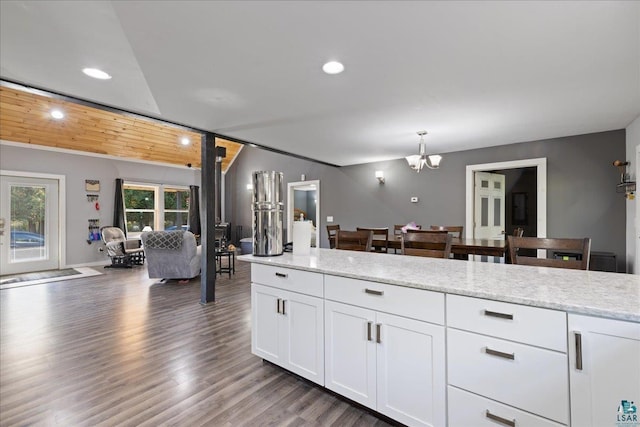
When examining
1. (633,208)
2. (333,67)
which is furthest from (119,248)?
(633,208)

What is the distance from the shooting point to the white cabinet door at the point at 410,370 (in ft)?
4.81

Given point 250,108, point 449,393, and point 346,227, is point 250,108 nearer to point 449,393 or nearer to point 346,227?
point 449,393

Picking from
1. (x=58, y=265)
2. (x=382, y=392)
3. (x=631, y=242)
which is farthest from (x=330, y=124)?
(x=58, y=265)

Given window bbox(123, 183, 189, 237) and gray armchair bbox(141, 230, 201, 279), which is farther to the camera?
window bbox(123, 183, 189, 237)

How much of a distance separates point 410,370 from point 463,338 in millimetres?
352

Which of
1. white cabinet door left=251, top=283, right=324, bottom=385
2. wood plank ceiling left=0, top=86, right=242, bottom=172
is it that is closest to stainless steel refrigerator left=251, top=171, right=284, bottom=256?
white cabinet door left=251, top=283, right=324, bottom=385

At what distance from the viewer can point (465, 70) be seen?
2344mm

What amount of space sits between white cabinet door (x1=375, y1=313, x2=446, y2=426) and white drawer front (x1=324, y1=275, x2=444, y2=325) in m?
0.05

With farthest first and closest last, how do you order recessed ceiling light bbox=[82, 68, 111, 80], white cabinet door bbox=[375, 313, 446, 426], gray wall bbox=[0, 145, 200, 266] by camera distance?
gray wall bbox=[0, 145, 200, 266] < recessed ceiling light bbox=[82, 68, 111, 80] < white cabinet door bbox=[375, 313, 446, 426]

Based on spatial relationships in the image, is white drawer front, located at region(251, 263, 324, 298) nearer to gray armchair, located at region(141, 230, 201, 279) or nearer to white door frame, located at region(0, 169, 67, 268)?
gray armchair, located at region(141, 230, 201, 279)

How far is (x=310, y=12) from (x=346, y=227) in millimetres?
5597

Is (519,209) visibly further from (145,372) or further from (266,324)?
(145,372)

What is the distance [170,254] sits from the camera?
5.21m

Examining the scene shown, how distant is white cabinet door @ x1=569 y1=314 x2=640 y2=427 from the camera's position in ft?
3.41
